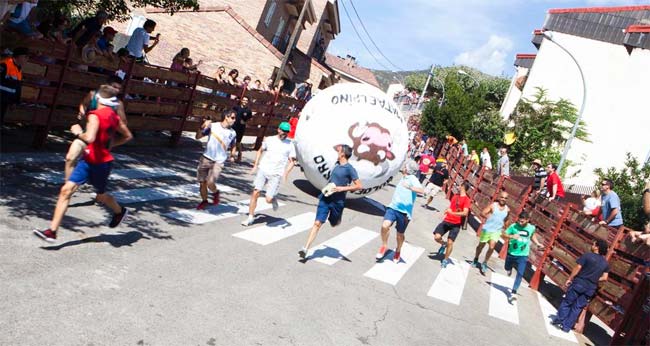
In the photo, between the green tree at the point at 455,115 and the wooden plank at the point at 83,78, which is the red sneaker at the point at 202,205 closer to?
the wooden plank at the point at 83,78

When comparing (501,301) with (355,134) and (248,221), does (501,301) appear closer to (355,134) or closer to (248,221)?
(355,134)

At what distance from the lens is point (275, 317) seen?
249 inches

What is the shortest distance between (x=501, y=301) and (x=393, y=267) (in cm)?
→ 202

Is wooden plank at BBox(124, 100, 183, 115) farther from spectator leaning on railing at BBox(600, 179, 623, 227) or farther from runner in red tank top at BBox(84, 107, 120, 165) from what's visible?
spectator leaning on railing at BBox(600, 179, 623, 227)

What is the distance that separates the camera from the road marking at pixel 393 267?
9.48 metres

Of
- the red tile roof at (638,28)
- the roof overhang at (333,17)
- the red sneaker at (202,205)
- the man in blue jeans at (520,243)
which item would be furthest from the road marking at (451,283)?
the roof overhang at (333,17)

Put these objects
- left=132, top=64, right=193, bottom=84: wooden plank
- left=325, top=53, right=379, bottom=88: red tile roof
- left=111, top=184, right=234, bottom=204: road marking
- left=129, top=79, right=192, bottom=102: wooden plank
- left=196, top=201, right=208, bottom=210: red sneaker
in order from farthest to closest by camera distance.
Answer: left=325, top=53, right=379, bottom=88: red tile roof → left=129, top=79, right=192, bottom=102: wooden plank → left=132, top=64, right=193, bottom=84: wooden plank → left=196, top=201, right=208, bottom=210: red sneaker → left=111, top=184, right=234, bottom=204: road marking

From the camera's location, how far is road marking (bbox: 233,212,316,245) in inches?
366

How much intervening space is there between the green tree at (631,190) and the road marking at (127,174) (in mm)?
18858

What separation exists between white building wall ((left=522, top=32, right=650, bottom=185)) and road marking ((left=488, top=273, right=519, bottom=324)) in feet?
76.2

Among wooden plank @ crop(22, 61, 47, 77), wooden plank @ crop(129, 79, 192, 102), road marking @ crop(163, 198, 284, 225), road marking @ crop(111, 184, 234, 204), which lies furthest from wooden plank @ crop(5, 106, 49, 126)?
road marking @ crop(163, 198, 284, 225)

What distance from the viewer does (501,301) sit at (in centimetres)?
1052

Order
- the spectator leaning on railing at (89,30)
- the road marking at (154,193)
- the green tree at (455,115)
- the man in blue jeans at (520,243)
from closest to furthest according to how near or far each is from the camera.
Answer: the road marking at (154,193) < the spectator leaning on railing at (89,30) < the man in blue jeans at (520,243) < the green tree at (455,115)

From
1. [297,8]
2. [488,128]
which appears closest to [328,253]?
[488,128]
